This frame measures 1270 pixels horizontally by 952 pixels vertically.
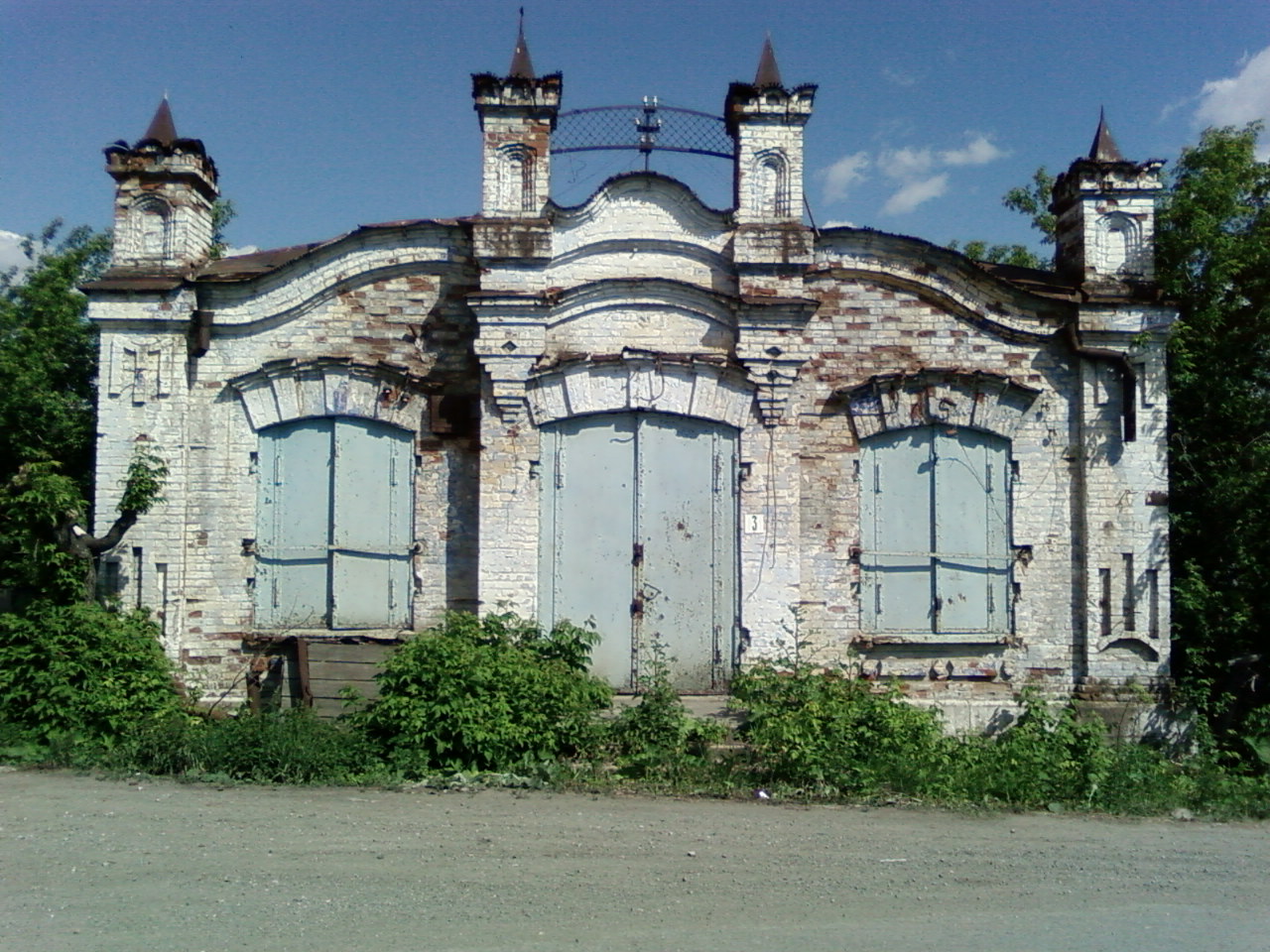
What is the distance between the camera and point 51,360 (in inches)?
471

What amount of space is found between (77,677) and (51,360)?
4.71 m

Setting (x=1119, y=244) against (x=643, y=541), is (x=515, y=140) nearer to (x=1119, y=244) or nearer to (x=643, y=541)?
(x=643, y=541)

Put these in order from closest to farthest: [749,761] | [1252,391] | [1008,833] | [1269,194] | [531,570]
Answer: [1008,833], [749,761], [531,570], [1252,391], [1269,194]

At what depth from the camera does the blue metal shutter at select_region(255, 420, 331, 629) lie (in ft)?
31.6

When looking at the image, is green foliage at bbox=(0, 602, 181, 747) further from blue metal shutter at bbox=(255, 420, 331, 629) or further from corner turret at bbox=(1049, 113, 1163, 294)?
corner turret at bbox=(1049, 113, 1163, 294)

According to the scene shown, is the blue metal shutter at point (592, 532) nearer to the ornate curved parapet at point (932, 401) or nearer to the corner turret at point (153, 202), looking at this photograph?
the ornate curved parapet at point (932, 401)

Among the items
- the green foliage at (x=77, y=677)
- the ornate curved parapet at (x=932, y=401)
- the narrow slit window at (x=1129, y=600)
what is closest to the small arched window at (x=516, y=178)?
the ornate curved parapet at (x=932, y=401)

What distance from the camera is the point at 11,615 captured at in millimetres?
8891

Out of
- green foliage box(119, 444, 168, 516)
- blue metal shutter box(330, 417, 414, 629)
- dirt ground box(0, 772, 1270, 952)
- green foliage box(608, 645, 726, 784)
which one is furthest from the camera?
blue metal shutter box(330, 417, 414, 629)

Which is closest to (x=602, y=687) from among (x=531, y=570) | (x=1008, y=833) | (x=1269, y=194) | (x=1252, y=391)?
(x=531, y=570)

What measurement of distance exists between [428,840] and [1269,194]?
37.2 feet

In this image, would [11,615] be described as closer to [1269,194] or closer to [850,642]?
[850,642]

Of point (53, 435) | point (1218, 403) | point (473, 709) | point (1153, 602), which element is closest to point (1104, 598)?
point (1153, 602)

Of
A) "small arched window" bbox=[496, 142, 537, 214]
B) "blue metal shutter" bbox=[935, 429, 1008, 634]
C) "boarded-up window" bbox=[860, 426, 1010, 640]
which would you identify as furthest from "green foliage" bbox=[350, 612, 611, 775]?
"small arched window" bbox=[496, 142, 537, 214]
